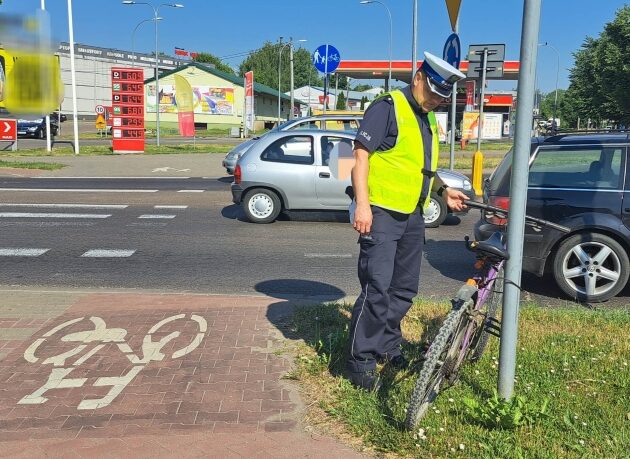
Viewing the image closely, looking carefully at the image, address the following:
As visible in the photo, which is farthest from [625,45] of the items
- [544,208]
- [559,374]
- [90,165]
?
[559,374]

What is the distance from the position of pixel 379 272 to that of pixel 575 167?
3713mm

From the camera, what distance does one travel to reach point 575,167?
6461 millimetres

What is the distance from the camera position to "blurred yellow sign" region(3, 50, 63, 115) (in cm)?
406

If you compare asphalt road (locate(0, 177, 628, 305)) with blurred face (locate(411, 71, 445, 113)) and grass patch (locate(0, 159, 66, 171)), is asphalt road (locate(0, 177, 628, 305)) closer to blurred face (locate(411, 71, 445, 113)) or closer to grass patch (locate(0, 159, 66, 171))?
blurred face (locate(411, 71, 445, 113))

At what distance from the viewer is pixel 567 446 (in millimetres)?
3148

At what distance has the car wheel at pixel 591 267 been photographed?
20.1ft

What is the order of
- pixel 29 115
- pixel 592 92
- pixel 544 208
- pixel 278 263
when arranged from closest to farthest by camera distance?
1. pixel 29 115
2. pixel 544 208
3. pixel 278 263
4. pixel 592 92

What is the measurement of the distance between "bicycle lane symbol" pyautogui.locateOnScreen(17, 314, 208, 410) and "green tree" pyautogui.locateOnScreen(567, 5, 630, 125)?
38237 millimetres

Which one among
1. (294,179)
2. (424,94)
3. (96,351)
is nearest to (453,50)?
(294,179)

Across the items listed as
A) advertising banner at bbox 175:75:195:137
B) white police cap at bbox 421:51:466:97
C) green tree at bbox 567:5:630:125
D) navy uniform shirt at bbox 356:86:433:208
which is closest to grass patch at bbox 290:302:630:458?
navy uniform shirt at bbox 356:86:433:208

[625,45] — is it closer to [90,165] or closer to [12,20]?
[90,165]

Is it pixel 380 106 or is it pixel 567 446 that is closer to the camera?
pixel 567 446

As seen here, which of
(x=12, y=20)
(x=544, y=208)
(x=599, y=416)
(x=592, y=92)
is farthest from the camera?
(x=592, y=92)

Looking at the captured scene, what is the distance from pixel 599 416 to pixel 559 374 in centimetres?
57
